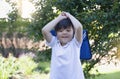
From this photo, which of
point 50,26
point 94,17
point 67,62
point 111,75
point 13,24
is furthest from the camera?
point 13,24

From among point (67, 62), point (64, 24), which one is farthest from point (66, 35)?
point (67, 62)

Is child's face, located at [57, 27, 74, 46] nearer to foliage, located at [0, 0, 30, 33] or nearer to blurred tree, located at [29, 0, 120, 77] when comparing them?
blurred tree, located at [29, 0, 120, 77]

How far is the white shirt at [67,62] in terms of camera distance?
392 cm

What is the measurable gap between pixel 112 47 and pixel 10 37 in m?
5.43

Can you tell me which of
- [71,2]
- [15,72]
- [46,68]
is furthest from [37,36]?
[46,68]

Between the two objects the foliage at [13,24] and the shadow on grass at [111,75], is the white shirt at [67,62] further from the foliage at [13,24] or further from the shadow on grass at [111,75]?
the shadow on grass at [111,75]

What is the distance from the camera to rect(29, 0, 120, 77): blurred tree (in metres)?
6.18

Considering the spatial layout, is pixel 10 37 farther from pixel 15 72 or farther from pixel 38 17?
pixel 38 17

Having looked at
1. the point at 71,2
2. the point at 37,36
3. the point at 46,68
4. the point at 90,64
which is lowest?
the point at 46,68

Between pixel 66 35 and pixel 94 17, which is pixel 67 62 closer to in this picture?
pixel 66 35

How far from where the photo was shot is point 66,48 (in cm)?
399

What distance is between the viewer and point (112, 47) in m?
6.49

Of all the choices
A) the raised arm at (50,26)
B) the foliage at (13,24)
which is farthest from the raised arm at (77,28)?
the foliage at (13,24)

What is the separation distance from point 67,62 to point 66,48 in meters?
0.15
